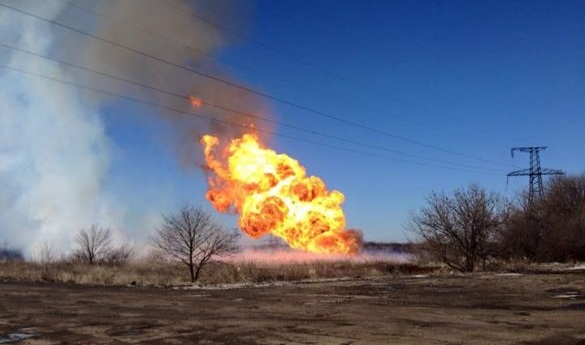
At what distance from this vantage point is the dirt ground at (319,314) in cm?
1211

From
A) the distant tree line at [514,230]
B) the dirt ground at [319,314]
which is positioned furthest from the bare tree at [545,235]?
the dirt ground at [319,314]

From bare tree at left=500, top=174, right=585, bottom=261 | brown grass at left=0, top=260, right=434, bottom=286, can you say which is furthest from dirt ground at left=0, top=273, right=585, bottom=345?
bare tree at left=500, top=174, right=585, bottom=261

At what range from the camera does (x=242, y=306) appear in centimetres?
1869

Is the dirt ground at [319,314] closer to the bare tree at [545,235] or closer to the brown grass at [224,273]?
the brown grass at [224,273]

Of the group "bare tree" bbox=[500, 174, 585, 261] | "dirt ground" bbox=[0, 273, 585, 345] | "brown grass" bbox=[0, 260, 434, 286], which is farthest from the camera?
"bare tree" bbox=[500, 174, 585, 261]

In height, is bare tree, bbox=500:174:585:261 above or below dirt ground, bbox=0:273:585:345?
above

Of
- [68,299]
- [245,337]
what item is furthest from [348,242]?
[245,337]

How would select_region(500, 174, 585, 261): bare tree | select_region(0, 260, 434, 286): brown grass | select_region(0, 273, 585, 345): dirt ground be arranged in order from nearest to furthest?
select_region(0, 273, 585, 345): dirt ground < select_region(0, 260, 434, 286): brown grass < select_region(500, 174, 585, 261): bare tree

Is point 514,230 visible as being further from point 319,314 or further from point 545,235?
point 319,314

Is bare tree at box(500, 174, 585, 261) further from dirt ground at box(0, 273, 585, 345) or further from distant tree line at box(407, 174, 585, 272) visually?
dirt ground at box(0, 273, 585, 345)

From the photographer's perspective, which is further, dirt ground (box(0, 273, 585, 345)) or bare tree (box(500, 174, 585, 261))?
bare tree (box(500, 174, 585, 261))

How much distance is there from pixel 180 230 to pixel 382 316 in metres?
29.8

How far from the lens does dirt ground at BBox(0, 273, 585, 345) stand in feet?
39.7

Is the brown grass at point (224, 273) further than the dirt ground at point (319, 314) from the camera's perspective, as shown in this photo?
→ Yes
